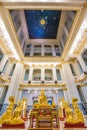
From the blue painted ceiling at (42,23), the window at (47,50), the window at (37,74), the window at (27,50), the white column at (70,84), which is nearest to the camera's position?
the white column at (70,84)

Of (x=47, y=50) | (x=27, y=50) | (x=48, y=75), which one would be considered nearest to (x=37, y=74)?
(x=48, y=75)

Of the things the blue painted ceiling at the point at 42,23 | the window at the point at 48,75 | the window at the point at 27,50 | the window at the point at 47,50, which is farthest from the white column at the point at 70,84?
the blue painted ceiling at the point at 42,23

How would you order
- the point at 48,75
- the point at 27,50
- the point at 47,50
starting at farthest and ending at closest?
the point at 47,50 → the point at 27,50 → the point at 48,75

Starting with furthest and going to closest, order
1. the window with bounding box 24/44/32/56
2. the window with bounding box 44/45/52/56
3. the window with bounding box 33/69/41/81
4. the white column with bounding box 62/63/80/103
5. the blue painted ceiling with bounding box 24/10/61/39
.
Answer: the window with bounding box 44/45/52/56 → the window with bounding box 24/44/32/56 → the blue painted ceiling with bounding box 24/10/61/39 → the window with bounding box 33/69/41/81 → the white column with bounding box 62/63/80/103

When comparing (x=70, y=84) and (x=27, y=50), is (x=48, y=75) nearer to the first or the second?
(x=70, y=84)

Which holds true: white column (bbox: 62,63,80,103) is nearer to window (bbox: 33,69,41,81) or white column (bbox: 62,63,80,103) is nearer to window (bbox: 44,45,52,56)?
window (bbox: 33,69,41,81)

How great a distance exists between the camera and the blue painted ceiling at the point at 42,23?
1528 centimetres

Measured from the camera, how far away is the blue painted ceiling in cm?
1528

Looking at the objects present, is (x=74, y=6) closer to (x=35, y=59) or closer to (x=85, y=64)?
(x=85, y=64)

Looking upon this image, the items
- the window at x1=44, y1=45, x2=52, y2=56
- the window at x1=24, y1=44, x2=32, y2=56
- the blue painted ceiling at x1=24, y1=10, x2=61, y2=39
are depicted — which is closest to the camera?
the blue painted ceiling at x1=24, y1=10, x2=61, y2=39

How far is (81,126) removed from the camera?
420cm

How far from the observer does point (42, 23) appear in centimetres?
1655

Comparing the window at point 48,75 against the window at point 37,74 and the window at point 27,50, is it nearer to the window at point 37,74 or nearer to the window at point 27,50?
the window at point 37,74

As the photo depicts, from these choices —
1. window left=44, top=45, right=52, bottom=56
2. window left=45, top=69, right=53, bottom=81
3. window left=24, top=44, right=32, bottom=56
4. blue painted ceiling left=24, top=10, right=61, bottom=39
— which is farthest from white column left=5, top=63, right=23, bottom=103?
blue painted ceiling left=24, top=10, right=61, bottom=39
